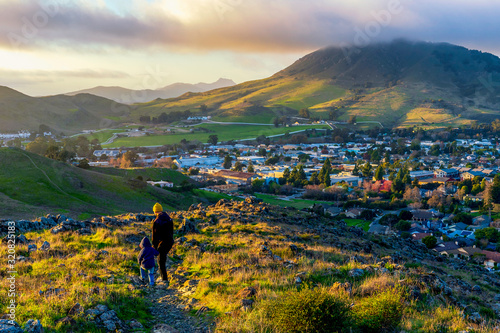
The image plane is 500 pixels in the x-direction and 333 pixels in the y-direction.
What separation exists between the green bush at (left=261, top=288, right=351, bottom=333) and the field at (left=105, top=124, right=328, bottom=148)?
11808 centimetres

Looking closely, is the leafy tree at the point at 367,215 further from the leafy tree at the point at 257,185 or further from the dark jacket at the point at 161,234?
the dark jacket at the point at 161,234

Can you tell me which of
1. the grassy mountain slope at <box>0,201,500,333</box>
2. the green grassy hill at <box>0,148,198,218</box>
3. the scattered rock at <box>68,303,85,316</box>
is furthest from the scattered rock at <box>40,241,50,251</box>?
the green grassy hill at <box>0,148,198,218</box>

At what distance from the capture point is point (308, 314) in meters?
5.96

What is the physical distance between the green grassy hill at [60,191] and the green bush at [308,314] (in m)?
20.4

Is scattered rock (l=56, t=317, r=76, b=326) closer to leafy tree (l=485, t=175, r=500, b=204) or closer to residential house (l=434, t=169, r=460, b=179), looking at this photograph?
leafy tree (l=485, t=175, r=500, b=204)

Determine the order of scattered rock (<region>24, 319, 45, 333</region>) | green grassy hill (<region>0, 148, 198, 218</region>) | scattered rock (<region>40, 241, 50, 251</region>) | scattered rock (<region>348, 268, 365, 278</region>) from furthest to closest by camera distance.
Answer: green grassy hill (<region>0, 148, 198, 218</region>), scattered rock (<region>40, 241, 50, 251</region>), scattered rock (<region>348, 268, 365, 278</region>), scattered rock (<region>24, 319, 45, 333</region>)

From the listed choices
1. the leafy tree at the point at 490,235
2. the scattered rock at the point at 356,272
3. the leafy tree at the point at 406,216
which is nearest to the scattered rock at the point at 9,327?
the scattered rock at the point at 356,272

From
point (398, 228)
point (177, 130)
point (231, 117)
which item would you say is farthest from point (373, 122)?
point (398, 228)

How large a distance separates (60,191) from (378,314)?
29.5 m

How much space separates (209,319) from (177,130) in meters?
147

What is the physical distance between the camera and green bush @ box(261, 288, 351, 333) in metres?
5.89

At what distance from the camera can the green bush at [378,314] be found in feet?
20.7

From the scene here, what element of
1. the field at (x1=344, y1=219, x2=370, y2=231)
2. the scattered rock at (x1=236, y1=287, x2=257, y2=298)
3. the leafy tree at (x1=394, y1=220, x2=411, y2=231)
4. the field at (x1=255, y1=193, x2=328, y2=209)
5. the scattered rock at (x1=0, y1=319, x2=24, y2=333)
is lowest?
the field at (x1=344, y1=219, x2=370, y2=231)

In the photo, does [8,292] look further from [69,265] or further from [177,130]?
[177,130]
